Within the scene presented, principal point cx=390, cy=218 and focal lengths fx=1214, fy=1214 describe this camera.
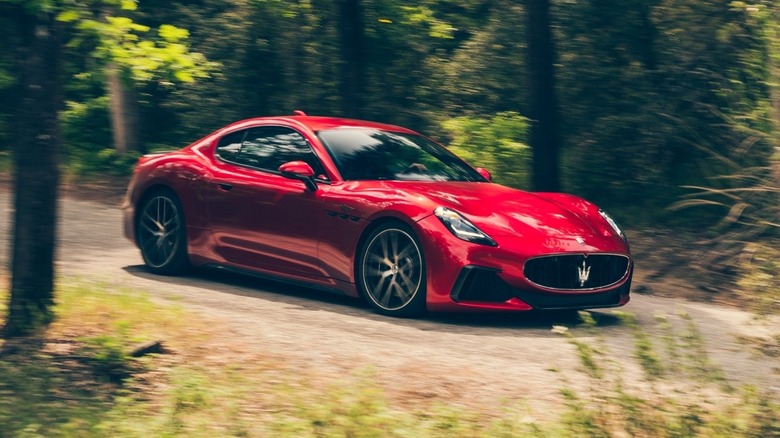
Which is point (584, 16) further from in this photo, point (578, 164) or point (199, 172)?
point (199, 172)

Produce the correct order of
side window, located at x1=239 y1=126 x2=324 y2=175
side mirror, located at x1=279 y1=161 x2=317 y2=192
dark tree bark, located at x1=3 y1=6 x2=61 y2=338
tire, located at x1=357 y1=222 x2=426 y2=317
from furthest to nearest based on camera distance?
side window, located at x1=239 y1=126 x2=324 y2=175 → side mirror, located at x1=279 y1=161 x2=317 y2=192 → tire, located at x1=357 y1=222 x2=426 y2=317 → dark tree bark, located at x1=3 y1=6 x2=61 y2=338

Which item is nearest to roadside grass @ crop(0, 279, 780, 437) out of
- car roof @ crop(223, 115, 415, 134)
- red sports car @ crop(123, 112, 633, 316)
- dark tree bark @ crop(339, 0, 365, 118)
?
red sports car @ crop(123, 112, 633, 316)

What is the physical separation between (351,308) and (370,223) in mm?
757

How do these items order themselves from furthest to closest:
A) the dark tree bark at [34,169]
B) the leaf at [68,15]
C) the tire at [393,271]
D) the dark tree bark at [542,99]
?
the dark tree bark at [542,99] → the tire at [393,271] → the dark tree bark at [34,169] → the leaf at [68,15]

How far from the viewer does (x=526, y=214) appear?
9219 millimetres

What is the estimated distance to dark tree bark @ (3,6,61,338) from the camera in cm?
757

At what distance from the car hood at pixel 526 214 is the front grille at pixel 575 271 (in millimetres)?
98

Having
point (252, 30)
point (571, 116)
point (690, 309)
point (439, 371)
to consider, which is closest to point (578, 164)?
point (571, 116)

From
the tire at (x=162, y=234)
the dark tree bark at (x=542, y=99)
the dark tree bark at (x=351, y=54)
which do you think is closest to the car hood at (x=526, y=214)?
the tire at (x=162, y=234)

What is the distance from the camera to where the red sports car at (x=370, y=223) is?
8.90 metres

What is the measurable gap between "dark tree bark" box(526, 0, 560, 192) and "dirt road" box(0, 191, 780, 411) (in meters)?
2.44

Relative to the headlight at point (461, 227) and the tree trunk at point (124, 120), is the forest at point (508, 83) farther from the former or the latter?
the headlight at point (461, 227)

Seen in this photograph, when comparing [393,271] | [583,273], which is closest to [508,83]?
[583,273]

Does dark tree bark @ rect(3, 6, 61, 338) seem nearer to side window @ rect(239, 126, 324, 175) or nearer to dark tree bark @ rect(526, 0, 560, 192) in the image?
side window @ rect(239, 126, 324, 175)
